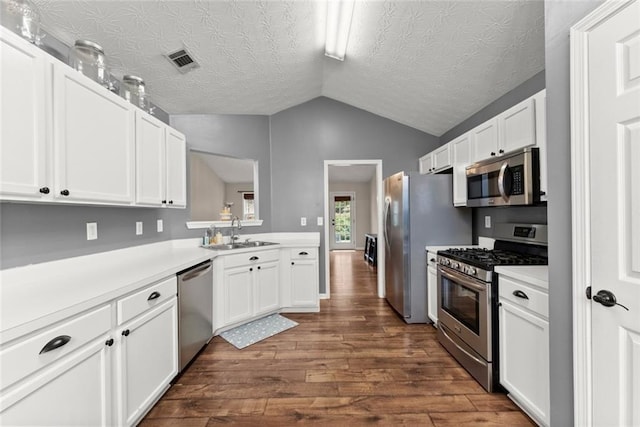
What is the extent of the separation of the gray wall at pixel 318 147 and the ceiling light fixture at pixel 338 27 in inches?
43.7

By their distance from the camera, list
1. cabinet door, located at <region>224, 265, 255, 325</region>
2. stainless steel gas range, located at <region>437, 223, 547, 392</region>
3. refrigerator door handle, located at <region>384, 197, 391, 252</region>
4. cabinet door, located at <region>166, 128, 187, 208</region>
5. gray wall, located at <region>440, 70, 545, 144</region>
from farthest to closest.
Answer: refrigerator door handle, located at <region>384, 197, 391, 252</region>
cabinet door, located at <region>224, 265, 255, 325</region>
cabinet door, located at <region>166, 128, 187, 208</region>
gray wall, located at <region>440, 70, 545, 144</region>
stainless steel gas range, located at <region>437, 223, 547, 392</region>

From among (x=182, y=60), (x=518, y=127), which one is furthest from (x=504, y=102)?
(x=182, y=60)

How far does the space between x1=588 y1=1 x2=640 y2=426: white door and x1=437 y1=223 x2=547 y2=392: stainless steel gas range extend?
0.71 m

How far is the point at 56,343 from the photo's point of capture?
1.02m

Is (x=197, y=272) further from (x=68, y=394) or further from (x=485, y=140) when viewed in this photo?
(x=485, y=140)

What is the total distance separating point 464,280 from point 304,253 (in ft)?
6.23

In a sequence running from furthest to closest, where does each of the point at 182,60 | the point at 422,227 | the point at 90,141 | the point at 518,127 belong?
the point at 422,227, the point at 182,60, the point at 518,127, the point at 90,141

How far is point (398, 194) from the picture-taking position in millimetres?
3070

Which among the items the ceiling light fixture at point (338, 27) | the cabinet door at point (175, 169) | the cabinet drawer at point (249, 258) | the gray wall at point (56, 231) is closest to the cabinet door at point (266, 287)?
the cabinet drawer at point (249, 258)

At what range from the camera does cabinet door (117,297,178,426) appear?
1383mm

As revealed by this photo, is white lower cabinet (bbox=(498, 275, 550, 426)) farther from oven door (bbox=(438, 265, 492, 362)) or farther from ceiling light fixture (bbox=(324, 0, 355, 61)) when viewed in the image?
ceiling light fixture (bbox=(324, 0, 355, 61))

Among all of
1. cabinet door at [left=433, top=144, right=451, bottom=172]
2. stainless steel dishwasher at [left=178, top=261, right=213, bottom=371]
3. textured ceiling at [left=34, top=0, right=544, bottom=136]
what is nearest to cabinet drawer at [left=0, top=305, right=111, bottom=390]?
stainless steel dishwasher at [left=178, top=261, right=213, bottom=371]

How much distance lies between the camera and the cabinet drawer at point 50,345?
86 centimetres

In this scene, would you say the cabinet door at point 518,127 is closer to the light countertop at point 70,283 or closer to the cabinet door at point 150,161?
the light countertop at point 70,283
